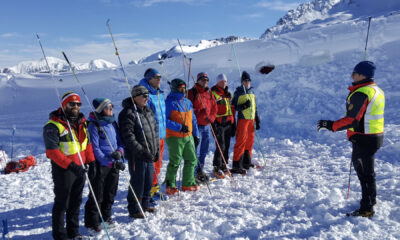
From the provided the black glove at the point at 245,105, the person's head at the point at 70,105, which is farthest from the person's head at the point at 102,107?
the black glove at the point at 245,105

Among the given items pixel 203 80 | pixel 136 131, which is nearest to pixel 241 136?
pixel 203 80

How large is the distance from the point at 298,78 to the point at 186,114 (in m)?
9.66

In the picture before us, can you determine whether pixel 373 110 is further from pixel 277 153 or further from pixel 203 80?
pixel 277 153

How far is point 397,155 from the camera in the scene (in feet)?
21.7

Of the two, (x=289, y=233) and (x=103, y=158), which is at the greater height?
(x=103, y=158)

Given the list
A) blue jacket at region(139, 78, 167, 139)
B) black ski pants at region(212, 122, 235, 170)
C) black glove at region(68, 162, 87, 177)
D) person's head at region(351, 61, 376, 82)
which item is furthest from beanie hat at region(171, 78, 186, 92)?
person's head at region(351, 61, 376, 82)

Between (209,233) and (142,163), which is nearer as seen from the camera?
(209,233)

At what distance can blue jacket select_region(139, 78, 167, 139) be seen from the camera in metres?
5.05

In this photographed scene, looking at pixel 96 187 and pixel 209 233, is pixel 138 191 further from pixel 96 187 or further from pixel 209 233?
pixel 209 233

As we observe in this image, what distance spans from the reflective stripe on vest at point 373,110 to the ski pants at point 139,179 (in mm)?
3409

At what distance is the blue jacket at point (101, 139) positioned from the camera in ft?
13.3

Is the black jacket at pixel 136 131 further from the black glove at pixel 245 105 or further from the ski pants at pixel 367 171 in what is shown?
the ski pants at pixel 367 171

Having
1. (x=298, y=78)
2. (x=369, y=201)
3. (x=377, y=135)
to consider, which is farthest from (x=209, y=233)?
(x=298, y=78)

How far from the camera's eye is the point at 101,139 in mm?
4156
